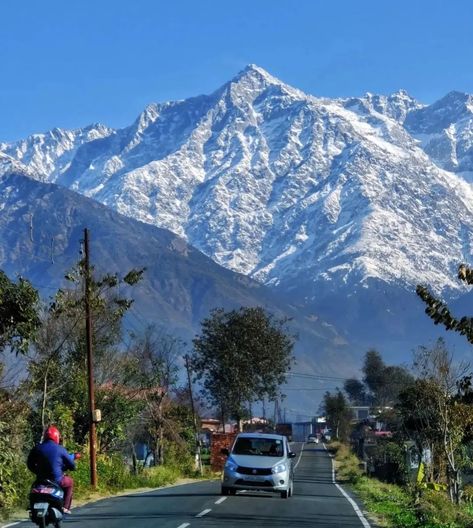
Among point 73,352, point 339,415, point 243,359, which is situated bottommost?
point 73,352

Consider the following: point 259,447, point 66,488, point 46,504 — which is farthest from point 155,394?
point 46,504

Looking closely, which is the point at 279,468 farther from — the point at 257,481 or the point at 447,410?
the point at 447,410

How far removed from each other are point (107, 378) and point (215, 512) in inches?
1090

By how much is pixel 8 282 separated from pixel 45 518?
7076 mm

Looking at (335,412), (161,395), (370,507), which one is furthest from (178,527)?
(335,412)

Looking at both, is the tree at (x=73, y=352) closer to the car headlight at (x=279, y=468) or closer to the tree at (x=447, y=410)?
the car headlight at (x=279, y=468)

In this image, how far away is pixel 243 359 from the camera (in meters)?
77.5

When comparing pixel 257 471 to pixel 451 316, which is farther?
pixel 257 471

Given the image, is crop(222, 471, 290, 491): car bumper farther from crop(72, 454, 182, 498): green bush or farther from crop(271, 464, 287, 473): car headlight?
crop(72, 454, 182, 498): green bush

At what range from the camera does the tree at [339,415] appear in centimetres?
15238

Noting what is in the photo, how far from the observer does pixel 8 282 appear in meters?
24.1

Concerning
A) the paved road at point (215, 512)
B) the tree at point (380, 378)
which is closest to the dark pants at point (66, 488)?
the paved road at point (215, 512)

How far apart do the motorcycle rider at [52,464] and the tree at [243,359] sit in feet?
186

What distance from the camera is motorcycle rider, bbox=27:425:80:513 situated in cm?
1878
